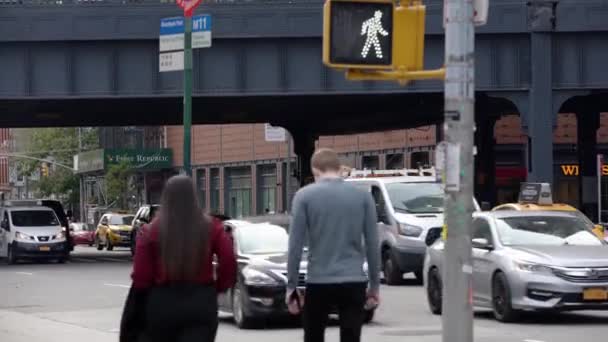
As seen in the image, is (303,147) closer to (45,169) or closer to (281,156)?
(281,156)

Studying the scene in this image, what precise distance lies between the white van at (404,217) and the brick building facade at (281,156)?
2406 cm

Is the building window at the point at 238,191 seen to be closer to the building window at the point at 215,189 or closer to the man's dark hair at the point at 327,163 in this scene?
the building window at the point at 215,189

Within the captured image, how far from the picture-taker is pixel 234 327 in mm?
18781

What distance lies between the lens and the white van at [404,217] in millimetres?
27844

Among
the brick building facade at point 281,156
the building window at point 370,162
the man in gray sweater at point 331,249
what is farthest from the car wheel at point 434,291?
the building window at point 370,162

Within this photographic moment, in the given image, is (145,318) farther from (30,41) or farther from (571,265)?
(30,41)

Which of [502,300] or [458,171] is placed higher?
[458,171]

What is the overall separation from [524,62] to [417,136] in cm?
2538

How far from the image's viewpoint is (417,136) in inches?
2584

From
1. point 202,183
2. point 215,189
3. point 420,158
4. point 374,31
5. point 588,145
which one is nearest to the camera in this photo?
point 374,31

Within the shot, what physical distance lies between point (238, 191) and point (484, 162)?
105 ft

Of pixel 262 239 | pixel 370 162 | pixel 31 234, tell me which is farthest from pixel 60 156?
pixel 262 239

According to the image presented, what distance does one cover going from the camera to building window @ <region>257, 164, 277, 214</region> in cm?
7850

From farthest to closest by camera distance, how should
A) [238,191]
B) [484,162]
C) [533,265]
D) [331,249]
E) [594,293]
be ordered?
1. [238,191]
2. [484,162]
3. [533,265]
4. [594,293]
5. [331,249]
